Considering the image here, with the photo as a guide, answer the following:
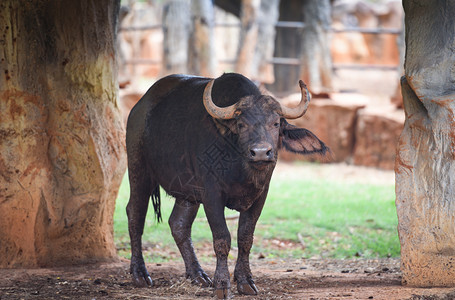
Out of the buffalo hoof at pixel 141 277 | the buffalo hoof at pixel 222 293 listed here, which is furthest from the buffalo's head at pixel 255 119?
the buffalo hoof at pixel 141 277

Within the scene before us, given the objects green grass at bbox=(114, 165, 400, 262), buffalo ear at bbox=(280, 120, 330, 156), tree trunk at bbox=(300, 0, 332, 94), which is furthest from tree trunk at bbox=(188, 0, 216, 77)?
buffalo ear at bbox=(280, 120, 330, 156)

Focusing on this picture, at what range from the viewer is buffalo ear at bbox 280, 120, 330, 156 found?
5.86m

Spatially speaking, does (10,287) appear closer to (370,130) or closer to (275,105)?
(275,105)

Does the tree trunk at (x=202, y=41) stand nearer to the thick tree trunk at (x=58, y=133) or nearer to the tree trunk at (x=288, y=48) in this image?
the tree trunk at (x=288, y=48)

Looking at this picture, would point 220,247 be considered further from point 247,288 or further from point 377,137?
point 377,137

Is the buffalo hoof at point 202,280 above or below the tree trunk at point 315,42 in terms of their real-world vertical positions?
below

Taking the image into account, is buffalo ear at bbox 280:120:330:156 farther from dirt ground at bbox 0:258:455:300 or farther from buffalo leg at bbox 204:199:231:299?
dirt ground at bbox 0:258:455:300

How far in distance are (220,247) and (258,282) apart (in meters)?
0.86

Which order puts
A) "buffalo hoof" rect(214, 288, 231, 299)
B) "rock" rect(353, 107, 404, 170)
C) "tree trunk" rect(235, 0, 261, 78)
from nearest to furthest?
"buffalo hoof" rect(214, 288, 231, 299), "rock" rect(353, 107, 404, 170), "tree trunk" rect(235, 0, 261, 78)

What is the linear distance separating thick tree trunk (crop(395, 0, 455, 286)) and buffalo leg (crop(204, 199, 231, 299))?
165 cm

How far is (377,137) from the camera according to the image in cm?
1477

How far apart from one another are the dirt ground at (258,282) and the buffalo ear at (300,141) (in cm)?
128

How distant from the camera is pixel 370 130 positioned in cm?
1484

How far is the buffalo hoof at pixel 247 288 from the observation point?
5.66 meters
